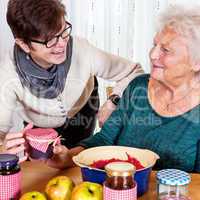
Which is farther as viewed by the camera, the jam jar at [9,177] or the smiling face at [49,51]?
the smiling face at [49,51]

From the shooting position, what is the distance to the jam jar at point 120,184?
3.60ft

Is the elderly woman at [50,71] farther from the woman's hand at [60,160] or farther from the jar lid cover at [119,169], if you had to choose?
the jar lid cover at [119,169]

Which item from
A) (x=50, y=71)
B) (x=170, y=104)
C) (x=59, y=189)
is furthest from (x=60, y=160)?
(x=50, y=71)

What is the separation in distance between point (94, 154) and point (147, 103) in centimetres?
41

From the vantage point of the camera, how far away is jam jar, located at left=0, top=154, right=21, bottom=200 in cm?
120

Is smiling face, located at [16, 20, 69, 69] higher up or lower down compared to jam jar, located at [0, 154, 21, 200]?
higher up

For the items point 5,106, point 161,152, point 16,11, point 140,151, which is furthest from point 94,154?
point 16,11

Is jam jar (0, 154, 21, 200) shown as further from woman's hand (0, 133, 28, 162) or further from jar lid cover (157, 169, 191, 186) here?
jar lid cover (157, 169, 191, 186)

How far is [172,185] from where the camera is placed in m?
1.20

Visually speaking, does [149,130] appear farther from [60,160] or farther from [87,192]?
[87,192]

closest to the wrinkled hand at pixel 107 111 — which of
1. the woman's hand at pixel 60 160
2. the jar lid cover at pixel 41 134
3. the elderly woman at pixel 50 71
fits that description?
the elderly woman at pixel 50 71

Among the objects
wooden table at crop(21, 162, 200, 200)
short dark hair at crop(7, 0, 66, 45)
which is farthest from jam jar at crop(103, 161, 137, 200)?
short dark hair at crop(7, 0, 66, 45)

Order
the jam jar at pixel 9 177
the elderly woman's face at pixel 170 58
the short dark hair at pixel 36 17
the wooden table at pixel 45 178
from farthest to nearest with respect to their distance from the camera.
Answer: the short dark hair at pixel 36 17
the elderly woman's face at pixel 170 58
the wooden table at pixel 45 178
the jam jar at pixel 9 177

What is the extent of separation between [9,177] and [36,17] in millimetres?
835
